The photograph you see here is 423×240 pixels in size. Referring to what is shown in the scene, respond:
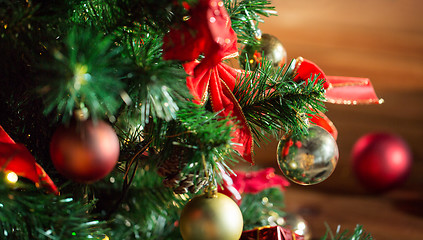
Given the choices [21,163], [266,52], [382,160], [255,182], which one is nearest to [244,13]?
[266,52]

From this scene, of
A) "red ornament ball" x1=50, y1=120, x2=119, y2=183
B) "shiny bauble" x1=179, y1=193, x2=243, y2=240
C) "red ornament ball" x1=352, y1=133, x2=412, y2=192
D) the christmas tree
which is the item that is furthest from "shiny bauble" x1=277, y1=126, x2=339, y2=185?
"red ornament ball" x1=352, y1=133, x2=412, y2=192

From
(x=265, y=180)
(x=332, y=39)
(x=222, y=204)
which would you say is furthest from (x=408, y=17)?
(x=222, y=204)

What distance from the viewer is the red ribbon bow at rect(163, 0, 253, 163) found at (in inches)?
14.1

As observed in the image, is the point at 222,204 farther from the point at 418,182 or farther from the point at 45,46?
the point at 418,182

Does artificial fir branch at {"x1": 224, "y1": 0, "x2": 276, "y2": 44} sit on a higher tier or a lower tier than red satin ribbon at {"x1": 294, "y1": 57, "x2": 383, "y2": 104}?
higher

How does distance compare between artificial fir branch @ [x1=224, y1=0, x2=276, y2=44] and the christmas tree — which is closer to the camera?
the christmas tree

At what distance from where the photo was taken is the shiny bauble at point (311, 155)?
0.46 metres

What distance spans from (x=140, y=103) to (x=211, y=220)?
125 millimetres

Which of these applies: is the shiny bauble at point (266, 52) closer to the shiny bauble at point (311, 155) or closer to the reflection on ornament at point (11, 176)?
A: the shiny bauble at point (311, 155)

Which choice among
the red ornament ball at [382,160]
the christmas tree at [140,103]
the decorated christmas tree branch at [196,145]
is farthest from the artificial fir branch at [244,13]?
the red ornament ball at [382,160]

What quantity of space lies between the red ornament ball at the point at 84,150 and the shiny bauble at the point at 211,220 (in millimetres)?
103

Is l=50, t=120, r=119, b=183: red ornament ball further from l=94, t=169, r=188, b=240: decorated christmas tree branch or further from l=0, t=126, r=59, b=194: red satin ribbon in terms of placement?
l=94, t=169, r=188, b=240: decorated christmas tree branch

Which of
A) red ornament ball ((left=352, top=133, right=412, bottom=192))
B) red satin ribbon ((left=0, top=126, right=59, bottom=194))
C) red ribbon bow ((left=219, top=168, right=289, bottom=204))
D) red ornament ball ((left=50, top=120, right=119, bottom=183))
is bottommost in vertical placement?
red ornament ball ((left=352, top=133, right=412, bottom=192))

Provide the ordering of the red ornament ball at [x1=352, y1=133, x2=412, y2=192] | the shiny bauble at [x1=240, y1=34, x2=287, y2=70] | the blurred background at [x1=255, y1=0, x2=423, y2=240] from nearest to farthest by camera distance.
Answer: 1. the shiny bauble at [x1=240, y1=34, x2=287, y2=70]
2. the red ornament ball at [x1=352, y1=133, x2=412, y2=192]
3. the blurred background at [x1=255, y1=0, x2=423, y2=240]
